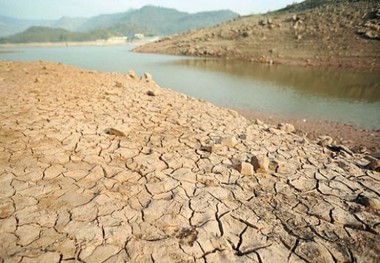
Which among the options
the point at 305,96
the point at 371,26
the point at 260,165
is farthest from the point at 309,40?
the point at 260,165

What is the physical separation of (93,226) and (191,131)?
2.46 meters

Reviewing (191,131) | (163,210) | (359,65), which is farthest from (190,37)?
(163,210)

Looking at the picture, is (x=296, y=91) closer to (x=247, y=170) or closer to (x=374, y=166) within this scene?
(x=374, y=166)

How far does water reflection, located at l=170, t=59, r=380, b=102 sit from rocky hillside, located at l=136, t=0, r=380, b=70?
8.17ft

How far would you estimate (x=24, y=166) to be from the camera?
2.71m

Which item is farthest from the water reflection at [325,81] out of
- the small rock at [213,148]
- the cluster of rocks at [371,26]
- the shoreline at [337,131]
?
the small rock at [213,148]

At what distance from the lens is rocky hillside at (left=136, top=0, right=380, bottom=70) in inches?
669

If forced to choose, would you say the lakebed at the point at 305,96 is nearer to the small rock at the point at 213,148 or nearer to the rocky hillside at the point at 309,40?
the rocky hillside at the point at 309,40

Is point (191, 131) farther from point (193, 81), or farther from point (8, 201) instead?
point (193, 81)

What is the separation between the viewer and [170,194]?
8.14ft

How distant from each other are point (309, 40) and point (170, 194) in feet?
70.3

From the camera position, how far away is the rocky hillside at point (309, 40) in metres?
17.0

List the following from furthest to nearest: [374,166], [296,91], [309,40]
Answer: [309,40] < [296,91] < [374,166]

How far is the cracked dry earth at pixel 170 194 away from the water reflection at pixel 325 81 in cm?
692
